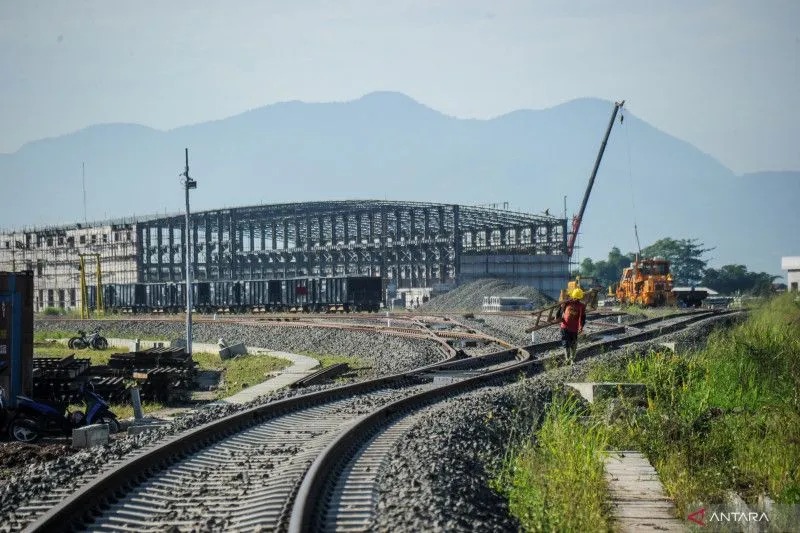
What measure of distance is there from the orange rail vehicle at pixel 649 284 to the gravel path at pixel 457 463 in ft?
141

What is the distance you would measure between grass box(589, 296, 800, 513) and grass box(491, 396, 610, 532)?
76cm

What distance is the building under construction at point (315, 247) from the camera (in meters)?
79.7

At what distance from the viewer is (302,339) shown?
3762 centimetres

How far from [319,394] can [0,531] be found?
7.59m

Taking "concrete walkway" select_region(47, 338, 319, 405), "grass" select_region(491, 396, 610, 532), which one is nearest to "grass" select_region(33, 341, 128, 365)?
"concrete walkway" select_region(47, 338, 319, 405)

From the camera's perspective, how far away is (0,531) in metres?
7.31

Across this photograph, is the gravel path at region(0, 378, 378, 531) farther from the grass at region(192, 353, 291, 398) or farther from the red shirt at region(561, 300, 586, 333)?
the grass at region(192, 353, 291, 398)

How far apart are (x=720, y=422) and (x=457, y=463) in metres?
3.89

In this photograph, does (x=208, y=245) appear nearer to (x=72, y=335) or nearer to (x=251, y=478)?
(x=72, y=335)

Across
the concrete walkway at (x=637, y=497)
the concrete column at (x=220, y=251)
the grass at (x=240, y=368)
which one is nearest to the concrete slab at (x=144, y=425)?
the grass at (x=240, y=368)

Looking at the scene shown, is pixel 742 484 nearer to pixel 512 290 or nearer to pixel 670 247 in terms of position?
pixel 512 290

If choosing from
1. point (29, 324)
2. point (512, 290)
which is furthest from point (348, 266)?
point (29, 324)

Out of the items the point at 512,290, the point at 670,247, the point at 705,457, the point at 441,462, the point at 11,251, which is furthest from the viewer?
the point at 670,247

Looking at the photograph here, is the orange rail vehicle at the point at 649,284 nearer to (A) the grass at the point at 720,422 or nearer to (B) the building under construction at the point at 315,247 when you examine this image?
(B) the building under construction at the point at 315,247
